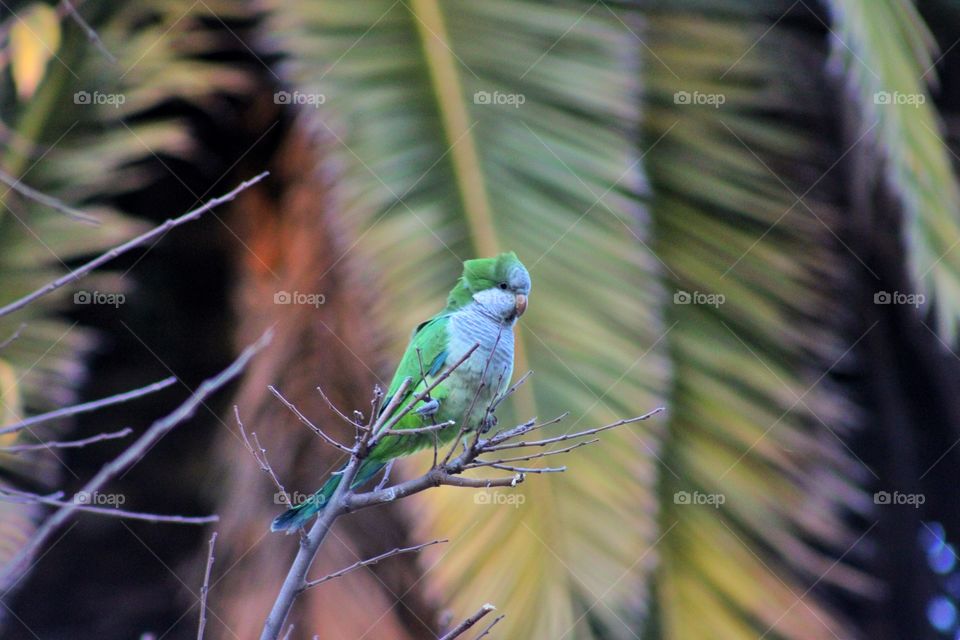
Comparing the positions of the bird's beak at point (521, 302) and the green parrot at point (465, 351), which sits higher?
the bird's beak at point (521, 302)

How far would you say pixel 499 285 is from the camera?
10.5 feet

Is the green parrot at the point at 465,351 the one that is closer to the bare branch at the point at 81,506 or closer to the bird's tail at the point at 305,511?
the bird's tail at the point at 305,511

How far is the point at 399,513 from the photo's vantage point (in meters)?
4.29

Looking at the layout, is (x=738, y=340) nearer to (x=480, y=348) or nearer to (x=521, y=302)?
(x=521, y=302)

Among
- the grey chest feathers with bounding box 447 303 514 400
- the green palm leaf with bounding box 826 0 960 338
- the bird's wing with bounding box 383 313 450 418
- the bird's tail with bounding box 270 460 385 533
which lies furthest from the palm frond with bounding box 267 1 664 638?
the green palm leaf with bounding box 826 0 960 338

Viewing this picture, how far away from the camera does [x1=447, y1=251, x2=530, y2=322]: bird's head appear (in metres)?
3.15

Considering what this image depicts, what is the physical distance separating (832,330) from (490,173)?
7.32 ft

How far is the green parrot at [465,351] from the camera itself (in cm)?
307

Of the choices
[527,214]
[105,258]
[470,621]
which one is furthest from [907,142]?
[105,258]

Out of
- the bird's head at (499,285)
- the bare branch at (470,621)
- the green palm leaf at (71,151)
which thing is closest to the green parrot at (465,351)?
the bird's head at (499,285)

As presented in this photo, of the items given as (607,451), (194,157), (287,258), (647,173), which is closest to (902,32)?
(647,173)

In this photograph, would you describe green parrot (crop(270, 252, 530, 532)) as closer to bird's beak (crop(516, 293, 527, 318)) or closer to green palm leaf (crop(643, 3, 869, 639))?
bird's beak (crop(516, 293, 527, 318))

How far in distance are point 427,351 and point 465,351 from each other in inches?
8.5

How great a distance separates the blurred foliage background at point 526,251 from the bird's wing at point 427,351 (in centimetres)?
30
